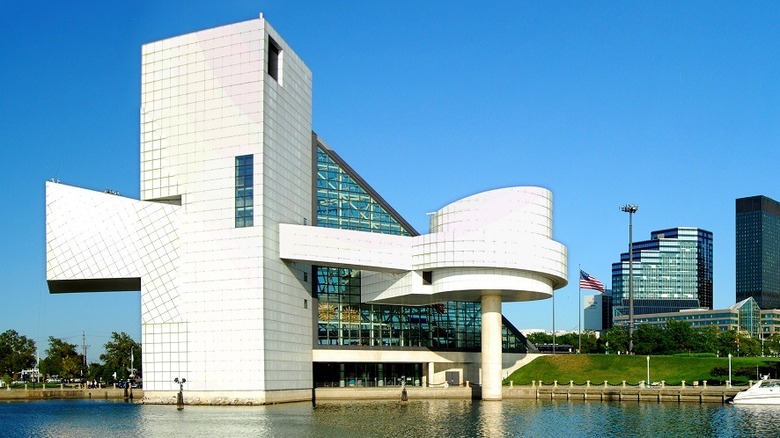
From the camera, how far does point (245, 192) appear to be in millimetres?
86812

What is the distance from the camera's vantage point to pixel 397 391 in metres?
105

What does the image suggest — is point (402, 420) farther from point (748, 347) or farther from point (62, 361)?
point (748, 347)

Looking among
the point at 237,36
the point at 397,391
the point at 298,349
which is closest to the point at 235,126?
the point at 237,36

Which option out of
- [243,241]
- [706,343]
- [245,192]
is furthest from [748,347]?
[245,192]

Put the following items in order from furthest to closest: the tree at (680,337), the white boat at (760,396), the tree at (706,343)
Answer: the tree at (706,343)
the tree at (680,337)
the white boat at (760,396)

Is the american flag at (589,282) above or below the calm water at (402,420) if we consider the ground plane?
above

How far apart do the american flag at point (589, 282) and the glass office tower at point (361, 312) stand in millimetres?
13427

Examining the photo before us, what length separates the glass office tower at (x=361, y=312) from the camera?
10538 cm

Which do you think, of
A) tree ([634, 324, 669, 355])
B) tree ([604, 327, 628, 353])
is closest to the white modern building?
tree ([634, 324, 669, 355])

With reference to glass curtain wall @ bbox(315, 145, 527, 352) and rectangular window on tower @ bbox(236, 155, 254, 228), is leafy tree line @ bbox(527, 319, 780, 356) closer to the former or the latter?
glass curtain wall @ bbox(315, 145, 527, 352)

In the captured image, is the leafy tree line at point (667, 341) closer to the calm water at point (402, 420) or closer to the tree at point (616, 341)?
the tree at point (616, 341)

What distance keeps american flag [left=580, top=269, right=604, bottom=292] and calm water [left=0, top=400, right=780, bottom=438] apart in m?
27.1

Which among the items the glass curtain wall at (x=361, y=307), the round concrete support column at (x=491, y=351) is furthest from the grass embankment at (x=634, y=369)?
the round concrete support column at (x=491, y=351)

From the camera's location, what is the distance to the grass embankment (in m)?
98.9
